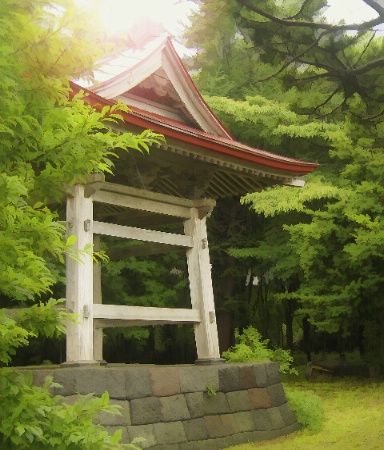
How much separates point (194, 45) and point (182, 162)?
61.4ft

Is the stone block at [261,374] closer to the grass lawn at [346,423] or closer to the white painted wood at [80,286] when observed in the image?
the grass lawn at [346,423]

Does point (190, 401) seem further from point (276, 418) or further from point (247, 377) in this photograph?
point (276, 418)

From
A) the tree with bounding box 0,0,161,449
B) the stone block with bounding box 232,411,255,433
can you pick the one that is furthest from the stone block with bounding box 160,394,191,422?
the tree with bounding box 0,0,161,449

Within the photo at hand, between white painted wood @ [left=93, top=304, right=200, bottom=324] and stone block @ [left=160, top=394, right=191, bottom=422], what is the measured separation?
46.1 inches

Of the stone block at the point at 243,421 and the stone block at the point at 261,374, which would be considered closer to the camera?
the stone block at the point at 243,421

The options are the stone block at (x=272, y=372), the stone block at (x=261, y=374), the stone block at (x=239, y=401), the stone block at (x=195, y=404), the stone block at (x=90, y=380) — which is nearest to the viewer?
the stone block at (x=90, y=380)

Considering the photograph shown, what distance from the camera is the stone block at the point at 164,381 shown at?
746 cm

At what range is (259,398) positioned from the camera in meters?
8.77

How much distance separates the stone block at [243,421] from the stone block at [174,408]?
0.87m

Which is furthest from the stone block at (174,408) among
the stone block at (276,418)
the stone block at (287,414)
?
the stone block at (287,414)

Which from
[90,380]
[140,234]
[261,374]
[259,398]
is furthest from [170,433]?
[140,234]

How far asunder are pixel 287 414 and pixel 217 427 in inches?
65.4

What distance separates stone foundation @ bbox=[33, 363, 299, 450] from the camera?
22.5 ft

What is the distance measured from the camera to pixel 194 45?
26453 mm
